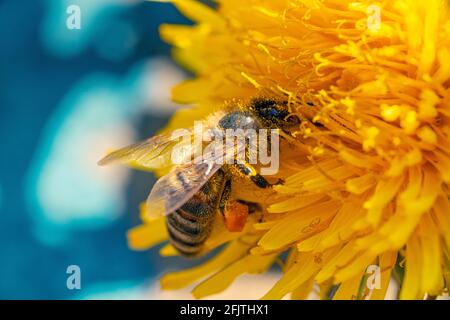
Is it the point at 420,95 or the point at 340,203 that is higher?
the point at 420,95

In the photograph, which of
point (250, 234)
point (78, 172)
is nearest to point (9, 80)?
point (78, 172)

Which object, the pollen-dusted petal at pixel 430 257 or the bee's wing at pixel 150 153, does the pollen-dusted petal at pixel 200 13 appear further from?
the pollen-dusted petal at pixel 430 257

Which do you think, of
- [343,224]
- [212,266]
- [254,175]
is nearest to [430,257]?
[343,224]

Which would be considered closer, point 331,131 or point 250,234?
point 331,131

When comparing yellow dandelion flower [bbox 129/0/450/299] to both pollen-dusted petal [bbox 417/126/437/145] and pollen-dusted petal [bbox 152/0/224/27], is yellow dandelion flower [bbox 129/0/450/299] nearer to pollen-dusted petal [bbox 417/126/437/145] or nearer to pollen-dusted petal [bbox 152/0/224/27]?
pollen-dusted petal [bbox 417/126/437/145]

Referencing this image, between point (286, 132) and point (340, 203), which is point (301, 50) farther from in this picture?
point (340, 203)

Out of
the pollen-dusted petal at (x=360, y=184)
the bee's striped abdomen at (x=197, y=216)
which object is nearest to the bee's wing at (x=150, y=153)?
the bee's striped abdomen at (x=197, y=216)

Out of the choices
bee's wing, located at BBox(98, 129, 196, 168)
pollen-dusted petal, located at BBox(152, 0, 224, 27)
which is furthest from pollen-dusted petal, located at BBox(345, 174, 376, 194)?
pollen-dusted petal, located at BBox(152, 0, 224, 27)
